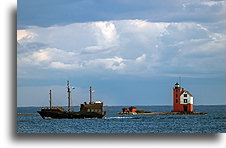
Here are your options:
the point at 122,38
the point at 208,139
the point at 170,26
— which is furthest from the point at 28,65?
the point at 208,139

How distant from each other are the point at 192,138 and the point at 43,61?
4167 mm

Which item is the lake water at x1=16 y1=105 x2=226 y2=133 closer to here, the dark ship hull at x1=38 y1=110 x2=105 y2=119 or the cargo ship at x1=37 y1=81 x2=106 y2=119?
the cargo ship at x1=37 y1=81 x2=106 y2=119

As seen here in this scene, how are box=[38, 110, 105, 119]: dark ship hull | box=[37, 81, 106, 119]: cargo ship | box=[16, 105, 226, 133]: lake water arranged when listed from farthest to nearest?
box=[38, 110, 105, 119]: dark ship hull
box=[37, 81, 106, 119]: cargo ship
box=[16, 105, 226, 133]: lake water

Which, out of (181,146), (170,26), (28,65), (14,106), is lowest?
(181,146)

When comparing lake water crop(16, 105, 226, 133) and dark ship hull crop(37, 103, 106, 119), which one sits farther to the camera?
dark ship hull crop(37, 103, 106, 119)

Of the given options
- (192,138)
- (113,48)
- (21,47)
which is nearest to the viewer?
(192,138)

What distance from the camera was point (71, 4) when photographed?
1396cm

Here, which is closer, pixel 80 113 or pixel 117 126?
pixel 117 126

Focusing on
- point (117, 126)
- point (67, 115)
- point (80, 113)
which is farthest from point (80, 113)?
point (117, 126)

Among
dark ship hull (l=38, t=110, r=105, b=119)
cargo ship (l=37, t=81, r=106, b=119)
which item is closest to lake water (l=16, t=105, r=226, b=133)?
cargo ship (l=37, t=81, r=106, b=119)

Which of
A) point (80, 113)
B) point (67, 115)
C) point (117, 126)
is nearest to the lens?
point (117, 126)

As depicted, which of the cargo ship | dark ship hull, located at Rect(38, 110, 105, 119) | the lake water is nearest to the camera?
the lake water

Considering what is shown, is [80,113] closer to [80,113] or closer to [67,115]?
[80,113]

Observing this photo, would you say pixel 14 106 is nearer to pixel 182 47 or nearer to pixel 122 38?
pixel 122 38
